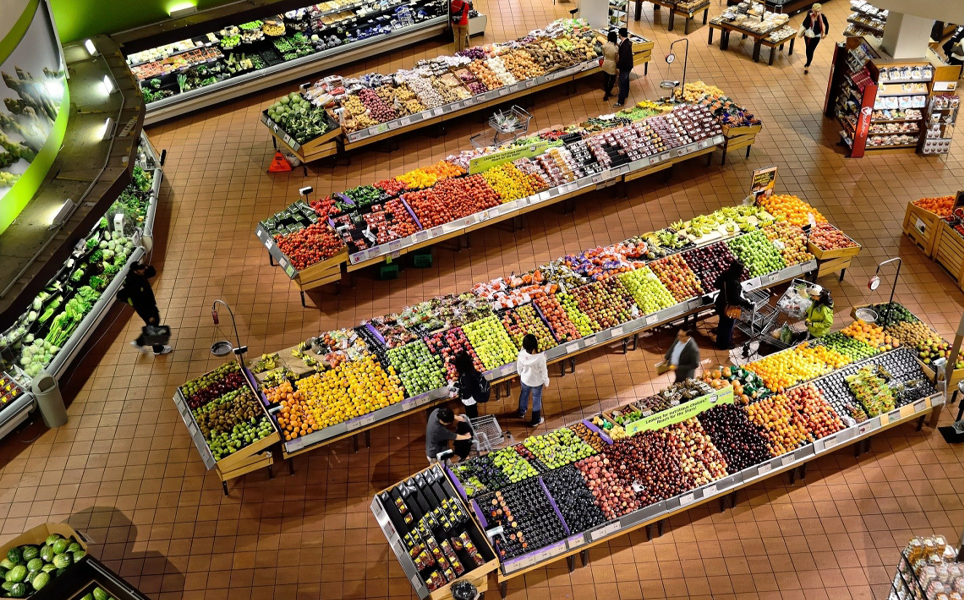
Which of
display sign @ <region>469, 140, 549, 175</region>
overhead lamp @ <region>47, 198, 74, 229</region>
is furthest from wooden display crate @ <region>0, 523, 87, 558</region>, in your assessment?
display sign @ <region>469, 140, 549, 175</region>

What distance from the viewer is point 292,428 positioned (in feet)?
32.3

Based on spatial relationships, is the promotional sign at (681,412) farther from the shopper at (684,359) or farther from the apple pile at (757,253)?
the apple pile at (757,253)

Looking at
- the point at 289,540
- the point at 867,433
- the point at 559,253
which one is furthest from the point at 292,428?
the point at 867,433

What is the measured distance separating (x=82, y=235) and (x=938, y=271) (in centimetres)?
1129

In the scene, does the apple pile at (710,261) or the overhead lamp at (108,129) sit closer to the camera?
the apple pile at (710,261)

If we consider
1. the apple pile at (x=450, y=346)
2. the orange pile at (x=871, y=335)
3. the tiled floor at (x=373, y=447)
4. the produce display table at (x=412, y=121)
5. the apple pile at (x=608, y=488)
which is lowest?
the tiled floor at (x=373, y=447)

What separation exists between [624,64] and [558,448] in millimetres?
8611

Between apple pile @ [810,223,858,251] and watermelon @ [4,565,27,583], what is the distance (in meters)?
10.0

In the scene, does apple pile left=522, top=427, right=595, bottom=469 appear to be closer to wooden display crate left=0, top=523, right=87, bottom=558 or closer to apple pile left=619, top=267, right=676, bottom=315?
apple pile left=619, top=267, right=676, bottom=315

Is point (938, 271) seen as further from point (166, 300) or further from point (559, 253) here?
point (166, 300)

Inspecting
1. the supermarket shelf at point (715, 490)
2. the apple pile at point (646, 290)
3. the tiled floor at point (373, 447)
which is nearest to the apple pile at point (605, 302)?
the apple pile at point (646, 290)

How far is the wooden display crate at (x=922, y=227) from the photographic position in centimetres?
1276

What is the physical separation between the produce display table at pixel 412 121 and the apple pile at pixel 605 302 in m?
5.04

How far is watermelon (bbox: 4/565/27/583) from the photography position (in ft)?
27.7
